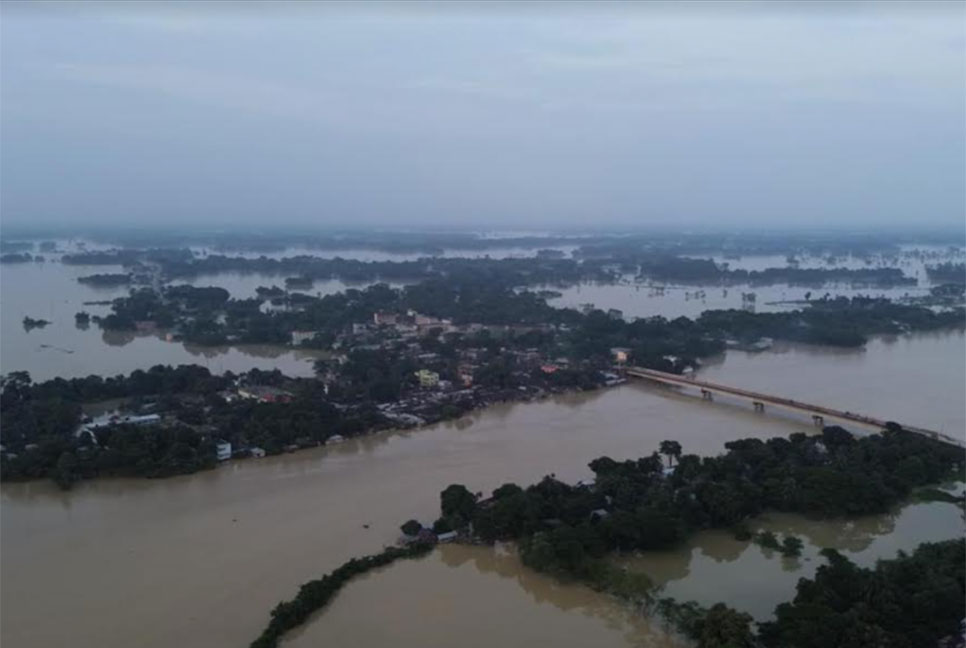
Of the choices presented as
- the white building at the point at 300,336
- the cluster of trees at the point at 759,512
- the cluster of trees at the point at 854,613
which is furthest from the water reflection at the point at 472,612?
the white building at the point at 300,336

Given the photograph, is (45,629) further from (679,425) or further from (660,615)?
(679,425)

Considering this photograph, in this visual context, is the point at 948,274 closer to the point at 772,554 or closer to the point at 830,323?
the point at 830,323

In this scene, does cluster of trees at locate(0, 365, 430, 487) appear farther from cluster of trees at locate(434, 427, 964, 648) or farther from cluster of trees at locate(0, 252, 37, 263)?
cluster of trees at locate(0, 252, 37, 263)

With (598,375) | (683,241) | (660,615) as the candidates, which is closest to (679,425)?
(598,375)

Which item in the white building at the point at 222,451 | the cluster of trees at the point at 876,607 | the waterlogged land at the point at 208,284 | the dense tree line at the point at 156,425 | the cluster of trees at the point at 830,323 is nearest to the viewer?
the cluster of trees at the point at 876,607

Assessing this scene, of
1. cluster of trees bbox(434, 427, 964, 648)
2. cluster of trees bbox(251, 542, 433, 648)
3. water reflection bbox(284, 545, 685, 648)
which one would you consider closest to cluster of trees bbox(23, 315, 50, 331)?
cluster of trees bbox(434, 427, 964, 648)

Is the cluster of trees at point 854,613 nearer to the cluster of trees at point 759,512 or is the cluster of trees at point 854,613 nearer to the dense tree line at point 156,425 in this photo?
the cluster of trees at point 759,512

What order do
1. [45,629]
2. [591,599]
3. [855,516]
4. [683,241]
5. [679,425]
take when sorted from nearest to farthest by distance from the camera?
[45,629]
[591,599]
[855,516]
[679,425]
[683,241]
